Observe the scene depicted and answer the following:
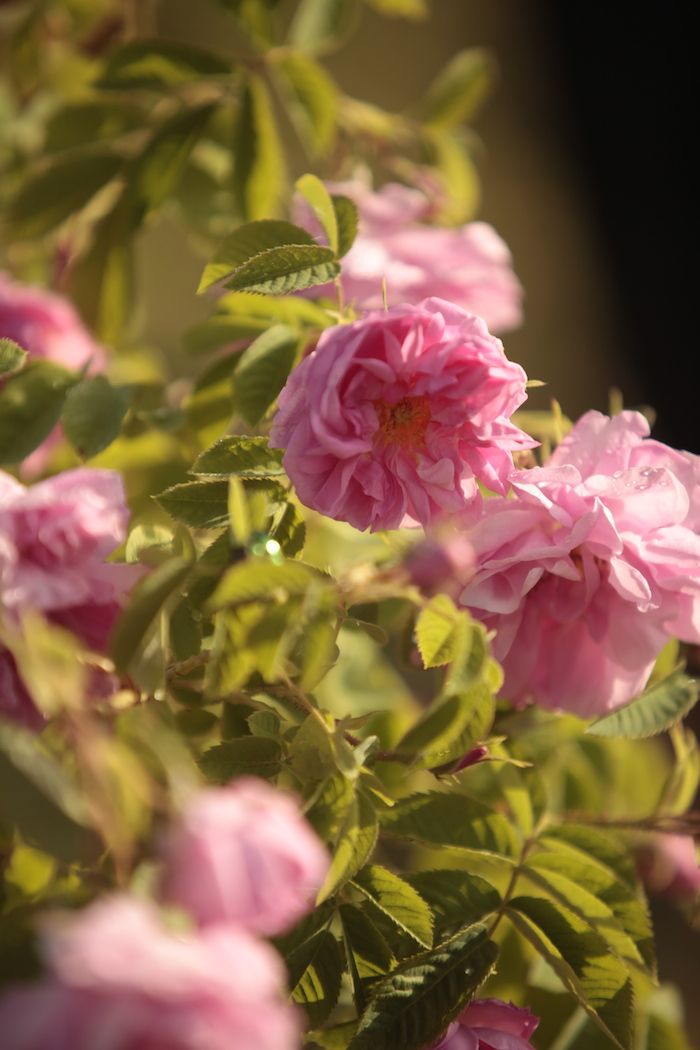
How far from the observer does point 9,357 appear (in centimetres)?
36

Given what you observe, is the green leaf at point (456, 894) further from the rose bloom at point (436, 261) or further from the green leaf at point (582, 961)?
the rose bloom at point (436, 261)

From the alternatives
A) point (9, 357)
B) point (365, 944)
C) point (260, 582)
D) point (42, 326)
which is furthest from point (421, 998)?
point (42, 326)

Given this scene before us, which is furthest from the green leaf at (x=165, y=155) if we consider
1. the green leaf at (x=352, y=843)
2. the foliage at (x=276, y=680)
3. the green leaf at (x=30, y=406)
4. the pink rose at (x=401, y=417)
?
the green leaf at (x=352, y=843)

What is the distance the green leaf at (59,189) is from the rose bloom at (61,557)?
28 centimetres

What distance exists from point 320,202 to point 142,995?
0.30 m

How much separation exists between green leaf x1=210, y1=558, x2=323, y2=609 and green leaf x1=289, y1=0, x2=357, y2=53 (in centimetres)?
40

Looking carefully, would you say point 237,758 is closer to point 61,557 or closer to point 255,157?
point 61,557

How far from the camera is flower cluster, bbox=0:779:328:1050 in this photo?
193 mm

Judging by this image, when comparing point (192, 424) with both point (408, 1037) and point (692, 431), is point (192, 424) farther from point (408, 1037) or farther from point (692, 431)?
point (692, 431)

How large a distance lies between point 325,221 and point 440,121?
1.12ft

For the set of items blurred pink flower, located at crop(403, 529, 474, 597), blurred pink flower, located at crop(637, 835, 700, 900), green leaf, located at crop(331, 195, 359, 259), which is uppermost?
green leaf, located at crop(331, 195, 359, 259)

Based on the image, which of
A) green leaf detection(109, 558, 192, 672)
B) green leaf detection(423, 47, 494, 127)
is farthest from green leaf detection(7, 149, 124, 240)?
green leaf detection(109, 558, 192, 672)

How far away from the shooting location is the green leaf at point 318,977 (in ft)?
1.13

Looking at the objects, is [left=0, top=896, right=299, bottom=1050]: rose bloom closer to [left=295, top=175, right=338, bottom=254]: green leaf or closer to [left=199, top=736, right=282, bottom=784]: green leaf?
[left=199, top=736, right=282, bottom=784]: green leaf
